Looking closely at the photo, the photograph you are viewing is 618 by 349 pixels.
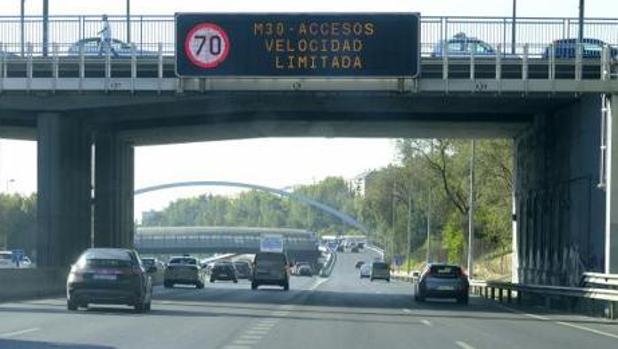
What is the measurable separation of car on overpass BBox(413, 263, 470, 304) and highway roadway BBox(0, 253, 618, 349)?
497cm

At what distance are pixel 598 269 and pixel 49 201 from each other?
21.5 metres

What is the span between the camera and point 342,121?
49.8m

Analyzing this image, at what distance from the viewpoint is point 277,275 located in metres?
56.9

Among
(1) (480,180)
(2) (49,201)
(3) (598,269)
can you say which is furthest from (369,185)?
(3) (598,269)

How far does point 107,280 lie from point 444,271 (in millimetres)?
16543

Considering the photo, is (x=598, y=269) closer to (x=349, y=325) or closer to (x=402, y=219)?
(x=349, y=325)

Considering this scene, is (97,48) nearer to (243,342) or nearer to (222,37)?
(222,37)

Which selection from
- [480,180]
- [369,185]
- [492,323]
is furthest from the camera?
[369,185]

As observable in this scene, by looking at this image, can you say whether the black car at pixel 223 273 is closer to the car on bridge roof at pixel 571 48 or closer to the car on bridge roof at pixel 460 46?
the car on bridge roof at pixel 460 46

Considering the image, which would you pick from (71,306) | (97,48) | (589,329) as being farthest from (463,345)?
(97,48)

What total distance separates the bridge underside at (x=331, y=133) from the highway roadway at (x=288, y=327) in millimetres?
5571

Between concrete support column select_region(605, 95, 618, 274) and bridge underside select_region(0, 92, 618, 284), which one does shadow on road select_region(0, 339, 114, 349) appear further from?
concrete support column select_region(605, 95, 618, 274)

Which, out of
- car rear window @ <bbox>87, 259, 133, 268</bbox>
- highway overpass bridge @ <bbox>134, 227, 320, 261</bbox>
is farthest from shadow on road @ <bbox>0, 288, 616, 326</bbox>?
highway overpass bridge @ <bbox>134, 227, 320, 261</bbox>

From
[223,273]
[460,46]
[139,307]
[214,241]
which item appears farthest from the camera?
[214,241]
